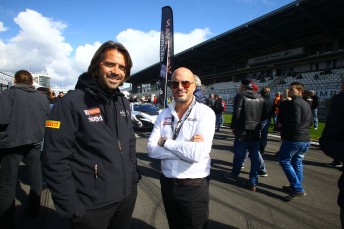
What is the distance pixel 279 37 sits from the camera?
23.5 meters

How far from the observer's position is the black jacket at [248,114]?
14.1 ft

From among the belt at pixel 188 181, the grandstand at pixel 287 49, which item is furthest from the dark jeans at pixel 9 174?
the grandstand at pixel 287 49

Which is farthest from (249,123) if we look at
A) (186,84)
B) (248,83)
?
(186,84)

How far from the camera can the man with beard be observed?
4.83ft

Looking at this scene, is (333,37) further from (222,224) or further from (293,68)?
(222,224)

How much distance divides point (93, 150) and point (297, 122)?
3.33 meters

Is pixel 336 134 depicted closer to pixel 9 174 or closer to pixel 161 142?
pixel 161 142

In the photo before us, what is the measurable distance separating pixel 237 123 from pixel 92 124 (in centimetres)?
334

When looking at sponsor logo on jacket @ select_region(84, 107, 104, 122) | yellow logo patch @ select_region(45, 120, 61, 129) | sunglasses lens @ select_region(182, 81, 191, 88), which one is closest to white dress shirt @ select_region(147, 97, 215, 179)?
sunglasses lens @ select_region(182, 81, 191, 88)

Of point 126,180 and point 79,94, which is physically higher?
point 79,94

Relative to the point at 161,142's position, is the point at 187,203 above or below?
below

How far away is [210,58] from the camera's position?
33.6 metres

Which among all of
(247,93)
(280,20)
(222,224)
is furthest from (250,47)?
(222,224)

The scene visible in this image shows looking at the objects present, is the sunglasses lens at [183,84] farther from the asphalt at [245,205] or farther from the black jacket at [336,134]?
the asphalt at [245,205]
